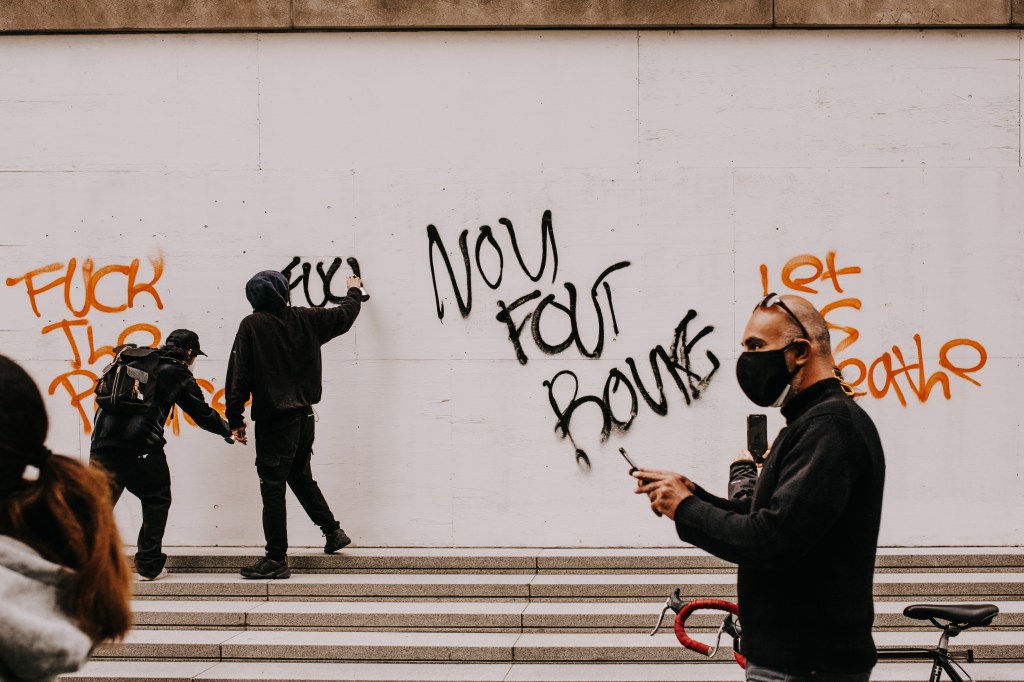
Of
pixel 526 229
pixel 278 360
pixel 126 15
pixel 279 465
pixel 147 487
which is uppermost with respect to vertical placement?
pixel 126 15

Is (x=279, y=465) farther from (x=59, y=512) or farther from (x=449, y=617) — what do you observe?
(x=59, y=512)

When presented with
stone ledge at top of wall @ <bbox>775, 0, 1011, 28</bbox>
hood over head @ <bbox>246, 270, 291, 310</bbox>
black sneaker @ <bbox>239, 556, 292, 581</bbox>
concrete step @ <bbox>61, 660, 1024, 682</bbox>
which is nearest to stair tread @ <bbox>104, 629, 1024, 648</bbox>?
concrete step @ <bbox>61, 660, 1024, 682</bbox>

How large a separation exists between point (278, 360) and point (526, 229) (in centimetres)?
195

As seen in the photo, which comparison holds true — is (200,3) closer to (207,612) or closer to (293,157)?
(293,157)

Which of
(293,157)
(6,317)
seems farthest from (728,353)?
(6,317)

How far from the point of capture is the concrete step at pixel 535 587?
259 inches

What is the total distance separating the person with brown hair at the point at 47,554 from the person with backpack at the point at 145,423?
16.3 feet

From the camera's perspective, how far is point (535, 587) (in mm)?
6750

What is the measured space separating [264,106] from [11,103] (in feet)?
6.08

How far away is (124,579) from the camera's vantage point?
2096mm

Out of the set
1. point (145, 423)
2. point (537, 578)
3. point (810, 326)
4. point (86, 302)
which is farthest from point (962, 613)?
point (86, 302)

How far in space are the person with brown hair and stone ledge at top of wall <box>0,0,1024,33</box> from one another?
20.0 feet

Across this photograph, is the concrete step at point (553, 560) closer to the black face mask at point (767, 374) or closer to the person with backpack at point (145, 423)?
the person with backpack at point (145, 423)

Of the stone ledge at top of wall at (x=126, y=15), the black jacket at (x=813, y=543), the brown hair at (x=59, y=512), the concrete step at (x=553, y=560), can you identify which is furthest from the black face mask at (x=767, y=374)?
the stone ledge at top of wall at (x=126, y=15)
